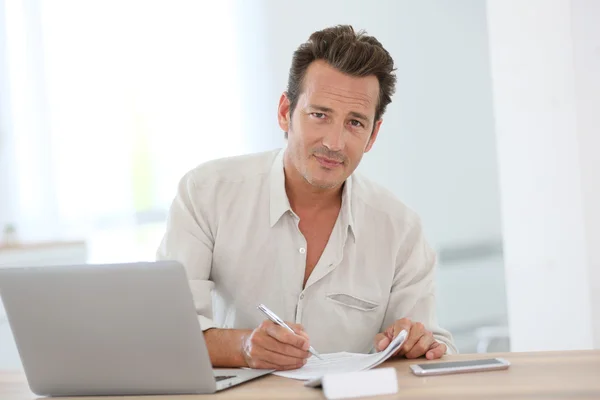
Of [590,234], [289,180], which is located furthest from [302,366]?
[590,234]

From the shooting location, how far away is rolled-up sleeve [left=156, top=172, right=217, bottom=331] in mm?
1816

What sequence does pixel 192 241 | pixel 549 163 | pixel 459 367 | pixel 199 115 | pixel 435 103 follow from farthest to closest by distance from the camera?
pixel 435 103 < pixel 199 115 < pixel 549 163 < pixel 192 241 < pixel 459 367

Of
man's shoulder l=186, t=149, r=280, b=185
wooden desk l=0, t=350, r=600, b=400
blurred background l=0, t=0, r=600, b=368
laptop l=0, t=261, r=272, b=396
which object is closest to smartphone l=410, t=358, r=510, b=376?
wooden desk l=0, t=350, r=600, b=400

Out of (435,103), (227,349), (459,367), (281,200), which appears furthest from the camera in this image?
(435,103)

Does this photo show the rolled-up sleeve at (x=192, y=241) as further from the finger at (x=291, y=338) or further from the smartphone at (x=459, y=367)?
the smartphone at (x=459, y=367)

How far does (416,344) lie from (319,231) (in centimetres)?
52

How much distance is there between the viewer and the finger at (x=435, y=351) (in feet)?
5.00

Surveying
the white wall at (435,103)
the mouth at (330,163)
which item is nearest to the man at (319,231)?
the mouth at (330,163)

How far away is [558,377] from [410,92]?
318 cm

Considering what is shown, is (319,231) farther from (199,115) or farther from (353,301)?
(199,115)

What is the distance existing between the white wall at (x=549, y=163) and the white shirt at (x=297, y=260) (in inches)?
42.0

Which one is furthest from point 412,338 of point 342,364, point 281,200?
point 281,200

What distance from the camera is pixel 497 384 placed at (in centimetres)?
124

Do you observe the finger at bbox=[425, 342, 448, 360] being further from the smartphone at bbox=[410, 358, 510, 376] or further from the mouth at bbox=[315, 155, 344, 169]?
the mouth at bbox=[315, 155, 344, 169]
